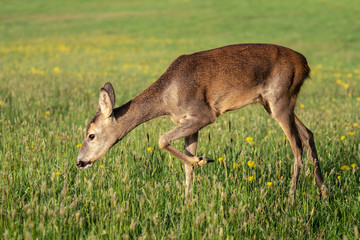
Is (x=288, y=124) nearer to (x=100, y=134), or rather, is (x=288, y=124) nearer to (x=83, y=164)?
(x=100, y=134)

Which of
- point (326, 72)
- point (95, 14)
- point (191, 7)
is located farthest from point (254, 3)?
point (326, 72)

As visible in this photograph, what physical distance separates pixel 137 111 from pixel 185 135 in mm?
699

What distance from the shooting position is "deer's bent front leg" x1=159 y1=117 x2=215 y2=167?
16.3ft

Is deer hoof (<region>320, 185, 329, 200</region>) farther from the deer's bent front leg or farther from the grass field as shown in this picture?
the deer's bent front leg

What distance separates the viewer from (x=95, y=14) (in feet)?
141

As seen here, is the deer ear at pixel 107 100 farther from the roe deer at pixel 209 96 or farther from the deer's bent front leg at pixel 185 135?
the deer's bent front leg at pixel 185 135

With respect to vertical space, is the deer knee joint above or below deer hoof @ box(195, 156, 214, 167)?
above

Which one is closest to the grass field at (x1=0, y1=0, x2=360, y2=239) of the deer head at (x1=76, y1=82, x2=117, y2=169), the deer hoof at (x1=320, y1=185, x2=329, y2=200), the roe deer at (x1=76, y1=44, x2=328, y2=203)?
the deer hoof at (x1=320, y1=185, x2=329, y2=200)

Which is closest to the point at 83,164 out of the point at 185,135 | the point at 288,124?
the point at 185,135

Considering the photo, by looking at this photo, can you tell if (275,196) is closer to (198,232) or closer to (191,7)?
(198,232)

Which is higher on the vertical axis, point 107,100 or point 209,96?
point 107,100

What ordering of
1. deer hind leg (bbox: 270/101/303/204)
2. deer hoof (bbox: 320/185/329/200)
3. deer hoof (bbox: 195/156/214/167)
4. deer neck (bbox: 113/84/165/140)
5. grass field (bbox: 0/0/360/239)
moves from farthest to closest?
deer hind leg (bbox: 270/101/303/204), deer neck (bbox: 113/84/165/140), deer hoof (bbox: 195/156/214/167), deer hoof (bbox: 320/185/329/200), grass field (bbox: 0/0/360/239)

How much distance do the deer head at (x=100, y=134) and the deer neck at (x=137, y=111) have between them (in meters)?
0.11

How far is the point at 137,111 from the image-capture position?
5.46 meters
